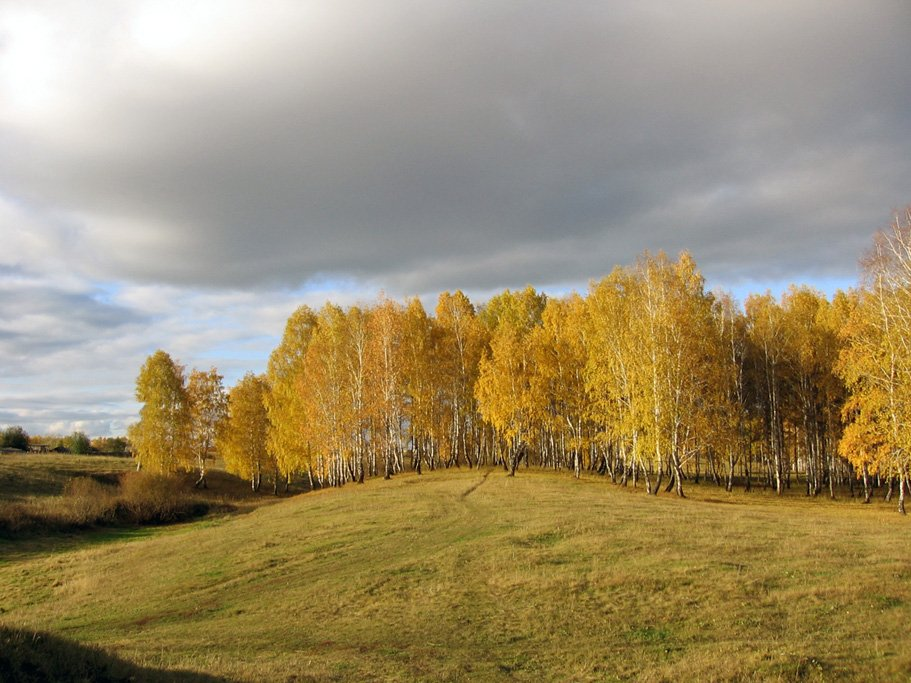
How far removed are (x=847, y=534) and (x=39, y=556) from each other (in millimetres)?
40177

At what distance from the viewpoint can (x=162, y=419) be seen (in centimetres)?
6700

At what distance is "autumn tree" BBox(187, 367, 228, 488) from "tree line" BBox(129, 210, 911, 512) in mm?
220

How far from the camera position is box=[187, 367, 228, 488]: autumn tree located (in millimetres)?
71125

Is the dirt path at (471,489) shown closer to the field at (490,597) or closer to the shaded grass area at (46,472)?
the field at (490,597)

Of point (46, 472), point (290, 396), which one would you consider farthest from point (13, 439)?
point (290, 396)

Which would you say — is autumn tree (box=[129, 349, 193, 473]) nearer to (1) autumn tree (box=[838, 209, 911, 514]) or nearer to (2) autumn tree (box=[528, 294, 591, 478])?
(2) autumn tree (box=[528, 294, 591, 478])

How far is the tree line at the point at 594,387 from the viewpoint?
42.9m

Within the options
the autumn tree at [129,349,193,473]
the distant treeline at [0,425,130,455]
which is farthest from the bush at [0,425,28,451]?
the autumn tree at [129,349,193,473]

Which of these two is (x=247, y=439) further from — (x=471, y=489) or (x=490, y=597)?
(x=490, y=597)

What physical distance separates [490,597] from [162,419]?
57.6m

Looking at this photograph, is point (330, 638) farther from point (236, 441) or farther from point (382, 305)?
point (236, 441)

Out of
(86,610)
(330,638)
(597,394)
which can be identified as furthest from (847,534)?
(86,610)

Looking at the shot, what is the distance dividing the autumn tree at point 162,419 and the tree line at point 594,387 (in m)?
0.19

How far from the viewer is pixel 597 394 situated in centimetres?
5094
